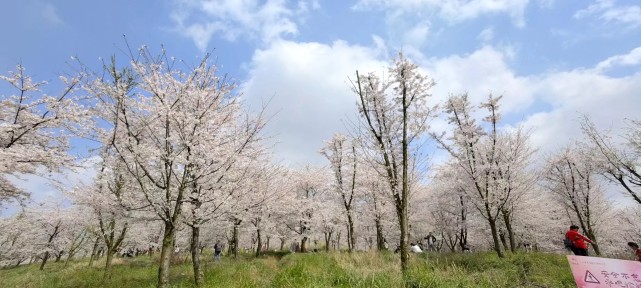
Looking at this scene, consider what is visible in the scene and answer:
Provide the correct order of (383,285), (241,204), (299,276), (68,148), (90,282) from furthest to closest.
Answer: (90,282) < (241,204) < (68,148) < (299,276) < (383,285)

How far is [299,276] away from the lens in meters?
8.12

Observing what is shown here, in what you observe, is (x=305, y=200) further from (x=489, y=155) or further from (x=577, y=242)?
(x=577, y=242)

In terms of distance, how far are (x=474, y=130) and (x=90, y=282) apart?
20243 mm

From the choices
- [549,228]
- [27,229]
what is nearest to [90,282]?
[27,229]

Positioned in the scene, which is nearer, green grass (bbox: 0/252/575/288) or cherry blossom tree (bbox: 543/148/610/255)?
green grass (bbox: 0/252/575/288)

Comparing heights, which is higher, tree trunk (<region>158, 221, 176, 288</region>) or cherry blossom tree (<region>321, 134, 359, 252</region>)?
cherry blossom tree (<region>321, 134, 359, 252</region>)

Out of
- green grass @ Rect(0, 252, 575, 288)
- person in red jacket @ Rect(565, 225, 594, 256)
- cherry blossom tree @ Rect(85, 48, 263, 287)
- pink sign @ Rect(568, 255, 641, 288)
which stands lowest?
green grass @ Rect(0, 252, 575, 288)

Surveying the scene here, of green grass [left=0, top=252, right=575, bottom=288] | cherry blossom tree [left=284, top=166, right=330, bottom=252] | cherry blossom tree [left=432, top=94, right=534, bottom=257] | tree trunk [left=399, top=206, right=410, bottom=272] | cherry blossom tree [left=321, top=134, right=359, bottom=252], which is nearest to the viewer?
green grass [left=0, top=252, right=575, bottom=288]

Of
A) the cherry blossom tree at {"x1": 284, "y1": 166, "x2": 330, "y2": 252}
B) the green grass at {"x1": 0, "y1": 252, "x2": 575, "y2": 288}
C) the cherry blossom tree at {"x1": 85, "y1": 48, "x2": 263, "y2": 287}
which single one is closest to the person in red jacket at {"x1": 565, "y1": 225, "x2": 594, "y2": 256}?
the green grass at {"x1": 0, "y1": 252, "x2": 575, "y2": 288}

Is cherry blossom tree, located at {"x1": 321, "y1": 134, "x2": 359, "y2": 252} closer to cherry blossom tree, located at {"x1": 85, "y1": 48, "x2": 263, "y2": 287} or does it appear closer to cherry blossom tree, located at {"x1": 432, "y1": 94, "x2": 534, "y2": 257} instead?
cherry blossom tree, located at {"x1": 432, "y1": 94, "x2": 534, "y2": 257}

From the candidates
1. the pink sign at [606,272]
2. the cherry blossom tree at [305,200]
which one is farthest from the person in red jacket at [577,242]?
the cherry blossom tree at [305,200]

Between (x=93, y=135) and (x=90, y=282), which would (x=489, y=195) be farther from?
(x=90, y=282)

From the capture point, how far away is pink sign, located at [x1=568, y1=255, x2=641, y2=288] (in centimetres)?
604

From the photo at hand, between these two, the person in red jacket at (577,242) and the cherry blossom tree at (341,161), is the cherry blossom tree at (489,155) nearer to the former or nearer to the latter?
the person in red jacket at (577,242)
